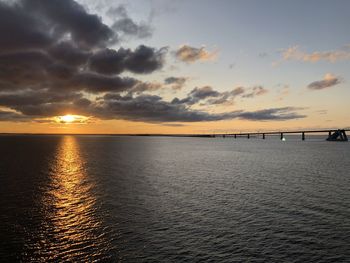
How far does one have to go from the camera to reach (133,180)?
5997cm

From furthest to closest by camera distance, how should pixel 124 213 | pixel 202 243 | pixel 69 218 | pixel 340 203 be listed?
1. pixel 340 203
2. pixel 124 213
3. pixel 69 218
4. pixel 202 243

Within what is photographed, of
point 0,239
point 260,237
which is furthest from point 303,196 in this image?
point 0,239

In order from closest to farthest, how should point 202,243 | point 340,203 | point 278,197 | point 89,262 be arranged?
point 89,262 → point 202,243 → point 340,203 → point 278,197

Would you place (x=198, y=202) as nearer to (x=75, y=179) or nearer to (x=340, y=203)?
(x=340, y=203)

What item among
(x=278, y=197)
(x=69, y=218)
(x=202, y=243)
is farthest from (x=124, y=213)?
(x=278, y=197)

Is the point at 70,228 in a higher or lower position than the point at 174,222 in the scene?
higher

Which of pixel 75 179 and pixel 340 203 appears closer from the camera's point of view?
pixel 340 203

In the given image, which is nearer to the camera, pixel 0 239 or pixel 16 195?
pixel 0 239

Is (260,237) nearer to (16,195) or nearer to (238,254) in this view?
(238,254)

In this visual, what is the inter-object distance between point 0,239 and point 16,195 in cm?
1992

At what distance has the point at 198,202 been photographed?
40844 mm

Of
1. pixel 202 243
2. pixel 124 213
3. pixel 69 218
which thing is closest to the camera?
pixel 202 243

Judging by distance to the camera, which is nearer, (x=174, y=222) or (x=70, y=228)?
(x=70, y=228)

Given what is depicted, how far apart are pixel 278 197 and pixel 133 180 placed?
28705 millimetres
